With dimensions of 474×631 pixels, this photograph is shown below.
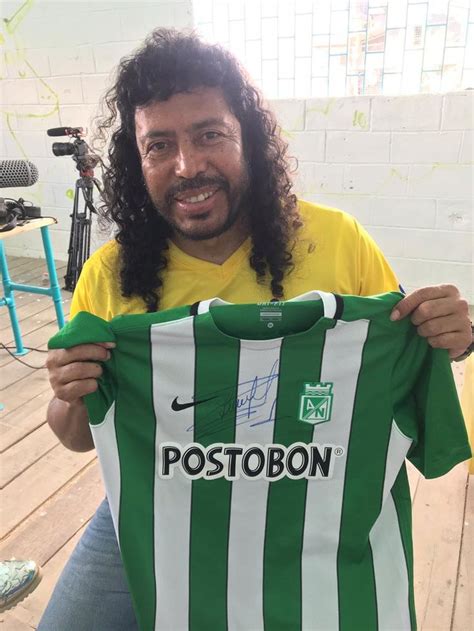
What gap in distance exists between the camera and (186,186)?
108 centimetres

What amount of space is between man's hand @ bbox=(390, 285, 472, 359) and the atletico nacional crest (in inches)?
6.2

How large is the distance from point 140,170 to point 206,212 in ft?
0.91

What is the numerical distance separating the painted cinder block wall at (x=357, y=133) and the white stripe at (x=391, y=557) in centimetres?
193

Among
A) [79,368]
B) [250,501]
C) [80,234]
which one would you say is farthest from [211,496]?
[80,234]

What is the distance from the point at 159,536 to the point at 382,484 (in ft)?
1.29

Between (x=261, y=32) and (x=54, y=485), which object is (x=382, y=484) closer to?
(x=54, y=485)

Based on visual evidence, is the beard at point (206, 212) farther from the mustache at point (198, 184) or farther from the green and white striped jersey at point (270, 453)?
the green and white striped jersey at point (270, 453)

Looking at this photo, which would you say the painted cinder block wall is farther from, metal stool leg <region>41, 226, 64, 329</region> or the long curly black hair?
the long curly black hair

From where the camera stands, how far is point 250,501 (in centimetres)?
86

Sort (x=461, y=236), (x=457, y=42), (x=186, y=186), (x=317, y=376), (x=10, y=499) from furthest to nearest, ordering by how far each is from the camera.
A: (x=461, y=236), (x=457, y=42), (x=10, y=499), (x=186, y=186), (x=317, y=376)

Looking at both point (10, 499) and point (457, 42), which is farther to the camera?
point (457, 42)

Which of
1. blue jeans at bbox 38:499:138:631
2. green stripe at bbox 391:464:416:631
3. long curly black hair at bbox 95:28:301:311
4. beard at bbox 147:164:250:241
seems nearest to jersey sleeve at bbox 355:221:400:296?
long curly black hair at bbox 95:28:301:311

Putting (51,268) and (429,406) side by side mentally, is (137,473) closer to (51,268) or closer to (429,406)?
(429,406)

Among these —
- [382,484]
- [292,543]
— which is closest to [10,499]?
[292,543]
